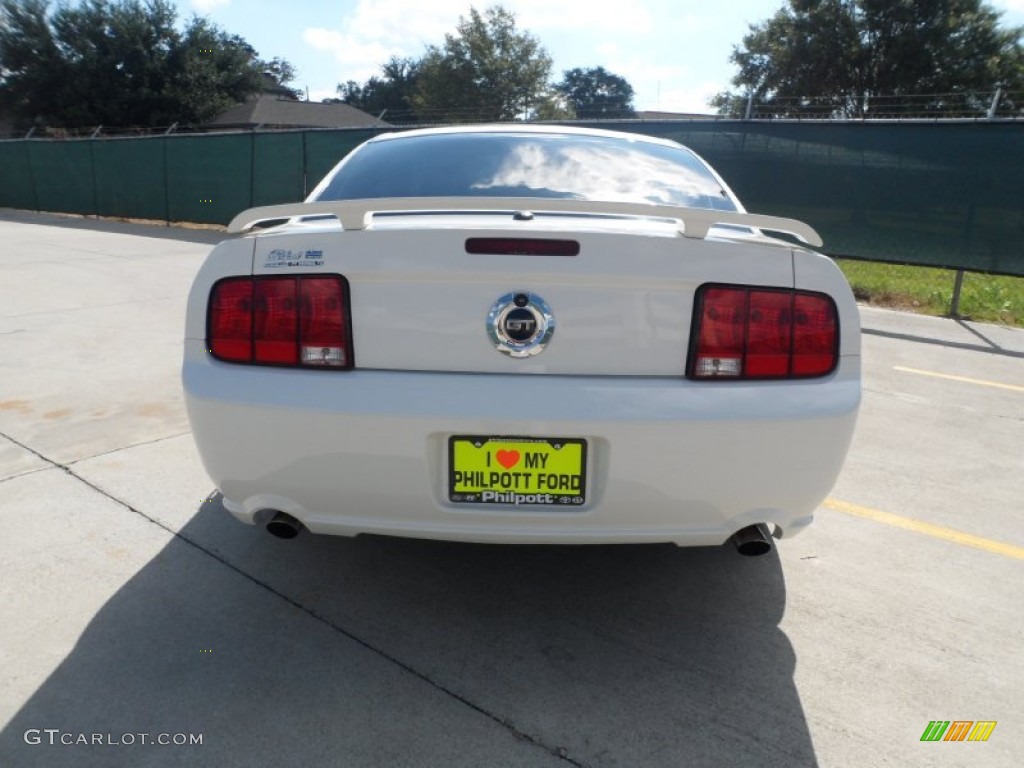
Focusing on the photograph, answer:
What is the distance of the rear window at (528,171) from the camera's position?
116 inches

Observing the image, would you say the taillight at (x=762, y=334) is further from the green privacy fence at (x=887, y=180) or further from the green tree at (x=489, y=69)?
the green tree at (x=489, y=69)

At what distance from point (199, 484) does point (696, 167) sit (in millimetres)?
2546

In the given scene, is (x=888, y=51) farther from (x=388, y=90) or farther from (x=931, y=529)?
(x=388, y=90)

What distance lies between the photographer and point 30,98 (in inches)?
1588

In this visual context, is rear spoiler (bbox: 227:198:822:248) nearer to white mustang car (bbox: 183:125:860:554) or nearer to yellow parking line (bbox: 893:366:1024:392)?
white mustang car (bbox: 183:125:860:554)

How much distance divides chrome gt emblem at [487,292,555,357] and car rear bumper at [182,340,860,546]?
0.09 metres

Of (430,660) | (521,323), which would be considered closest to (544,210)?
(521,323)

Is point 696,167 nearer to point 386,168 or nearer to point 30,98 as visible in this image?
point 386,168

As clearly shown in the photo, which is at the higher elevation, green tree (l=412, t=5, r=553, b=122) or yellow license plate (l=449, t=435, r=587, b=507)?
green tree (l=412, t=5, r=553, b=122)

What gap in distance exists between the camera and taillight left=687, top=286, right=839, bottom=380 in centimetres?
214

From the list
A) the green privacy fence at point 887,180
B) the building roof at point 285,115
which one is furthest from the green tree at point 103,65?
the green privacy fence at point 887,180

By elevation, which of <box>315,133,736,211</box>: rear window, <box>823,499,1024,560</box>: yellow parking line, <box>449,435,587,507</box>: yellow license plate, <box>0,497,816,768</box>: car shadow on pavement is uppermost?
<box>315,133,736,211</box>: rear window

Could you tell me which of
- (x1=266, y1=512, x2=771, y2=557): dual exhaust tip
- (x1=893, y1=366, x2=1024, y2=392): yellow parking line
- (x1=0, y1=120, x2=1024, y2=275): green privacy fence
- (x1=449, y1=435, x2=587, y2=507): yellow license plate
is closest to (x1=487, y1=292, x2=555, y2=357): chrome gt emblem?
(x1=449, y1=435, x2=587, y2=507): yellow license plate

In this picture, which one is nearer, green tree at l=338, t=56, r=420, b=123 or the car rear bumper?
the car rear bumper
